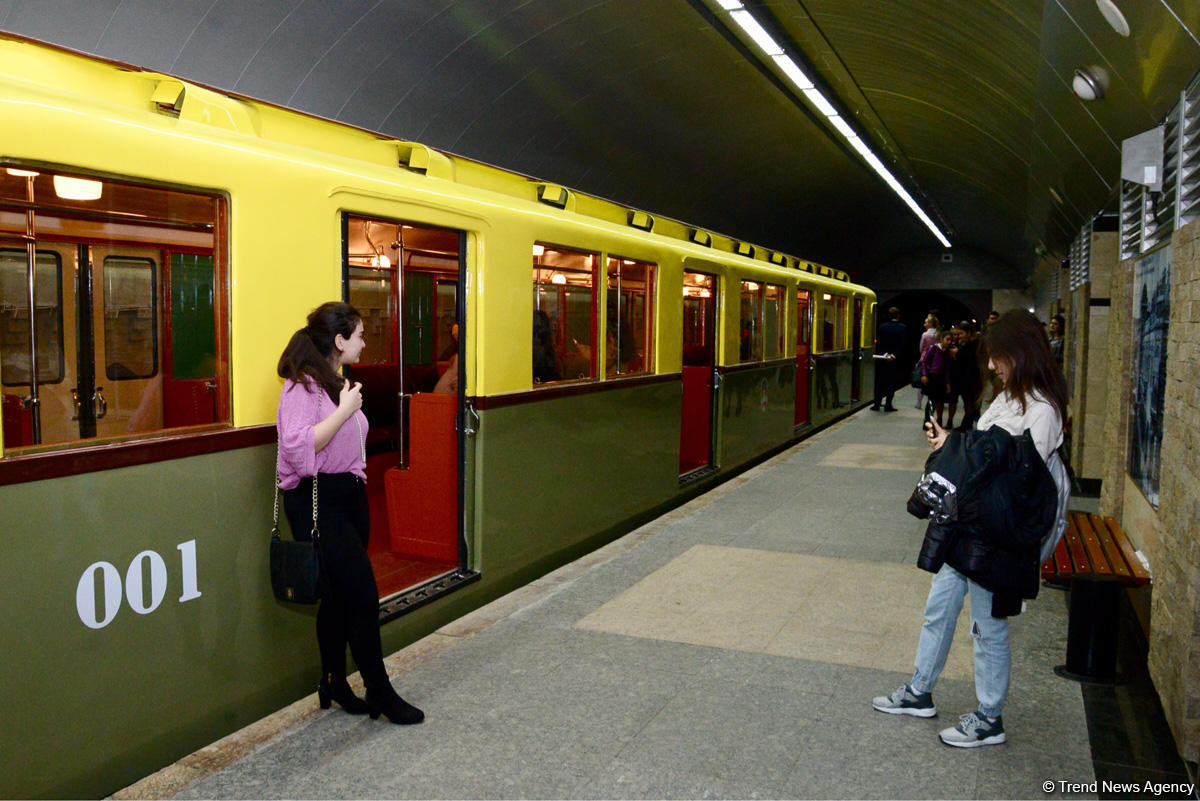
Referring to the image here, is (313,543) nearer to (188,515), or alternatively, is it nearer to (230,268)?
(188,515)

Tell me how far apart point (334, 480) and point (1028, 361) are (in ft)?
9.18

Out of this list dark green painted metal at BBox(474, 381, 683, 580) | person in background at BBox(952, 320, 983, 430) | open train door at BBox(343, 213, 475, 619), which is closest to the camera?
open train door at BBox(343, 213, 475, 619)

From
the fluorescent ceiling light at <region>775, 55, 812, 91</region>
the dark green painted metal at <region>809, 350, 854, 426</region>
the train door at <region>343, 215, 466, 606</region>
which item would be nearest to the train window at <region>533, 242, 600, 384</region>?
the train door at <region>343, 215, 466, 606</region>

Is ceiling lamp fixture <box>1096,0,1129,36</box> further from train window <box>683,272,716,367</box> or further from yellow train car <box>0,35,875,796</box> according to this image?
train window <box>683,272,716,367</box>

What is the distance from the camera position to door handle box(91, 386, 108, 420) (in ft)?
17.8

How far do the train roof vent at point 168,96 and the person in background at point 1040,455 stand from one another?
3.25 m

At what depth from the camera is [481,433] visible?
5.54 metres

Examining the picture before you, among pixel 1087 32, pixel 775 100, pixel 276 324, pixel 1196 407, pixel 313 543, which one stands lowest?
pixel 313 543

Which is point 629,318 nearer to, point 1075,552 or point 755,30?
point 755,30

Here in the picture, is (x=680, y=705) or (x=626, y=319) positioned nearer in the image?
(x=680, y=705)

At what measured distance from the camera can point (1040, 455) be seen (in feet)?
12.6

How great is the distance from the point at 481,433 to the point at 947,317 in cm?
4739

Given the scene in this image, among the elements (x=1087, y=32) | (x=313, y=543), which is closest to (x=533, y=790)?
(x=313, y=543)

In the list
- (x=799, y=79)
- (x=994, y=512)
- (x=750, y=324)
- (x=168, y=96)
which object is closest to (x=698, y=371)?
(x=750, y=324)
